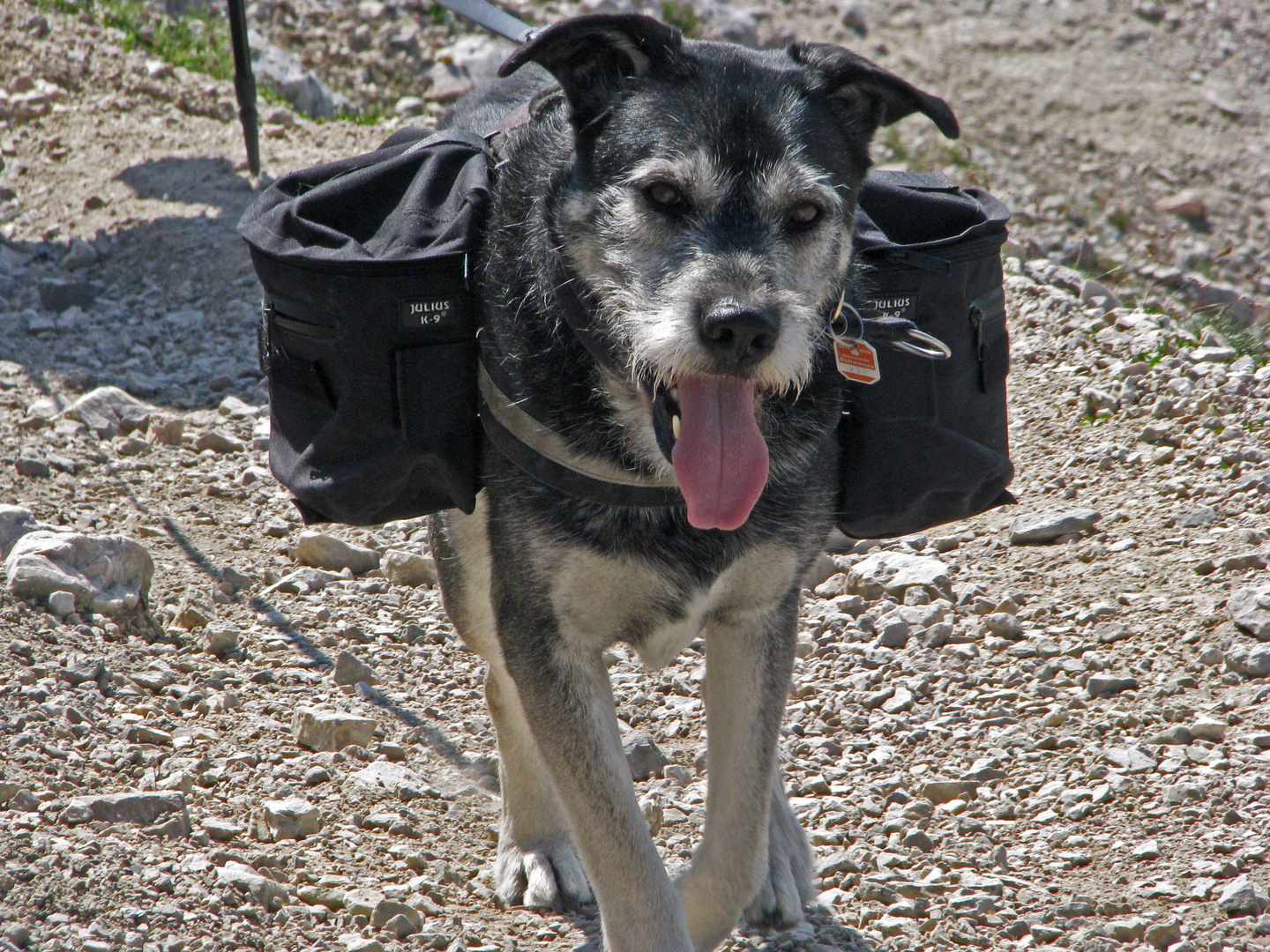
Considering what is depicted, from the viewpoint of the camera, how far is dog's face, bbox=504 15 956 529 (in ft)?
9.28

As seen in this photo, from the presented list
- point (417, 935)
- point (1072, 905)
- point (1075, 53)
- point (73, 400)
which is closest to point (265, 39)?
point (73, 400)

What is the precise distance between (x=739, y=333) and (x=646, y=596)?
777 millimetres

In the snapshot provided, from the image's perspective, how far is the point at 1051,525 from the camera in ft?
16.9

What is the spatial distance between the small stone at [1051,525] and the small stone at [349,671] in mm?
2578

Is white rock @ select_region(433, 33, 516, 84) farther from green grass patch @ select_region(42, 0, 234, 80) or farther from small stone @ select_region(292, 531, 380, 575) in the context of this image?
small stone @ select_region(292, 531, 380, 575)

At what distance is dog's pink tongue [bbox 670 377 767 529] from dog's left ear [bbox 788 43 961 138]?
826 millimetres

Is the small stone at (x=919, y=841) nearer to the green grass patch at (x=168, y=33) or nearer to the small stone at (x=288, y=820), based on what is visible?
the small stone at (x=288, y=820)

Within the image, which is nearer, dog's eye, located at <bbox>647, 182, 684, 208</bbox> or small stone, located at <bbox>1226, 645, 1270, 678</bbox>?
dog's eye, located at <bbox>647, 182, 684, 208</bbox>

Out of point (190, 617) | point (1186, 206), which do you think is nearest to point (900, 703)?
point (190, 617)

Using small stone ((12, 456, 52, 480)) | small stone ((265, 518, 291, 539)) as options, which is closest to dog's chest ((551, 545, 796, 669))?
small stone ((265, 518, 291, 539))

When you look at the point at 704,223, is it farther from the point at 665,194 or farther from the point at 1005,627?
the point at 1005,627

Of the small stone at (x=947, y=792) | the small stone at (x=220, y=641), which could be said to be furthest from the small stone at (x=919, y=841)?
the small stone at (x=220, y=641)

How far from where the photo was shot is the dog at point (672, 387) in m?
2.92

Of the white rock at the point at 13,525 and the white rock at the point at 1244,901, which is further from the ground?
the white rock at the point at 1244,901
